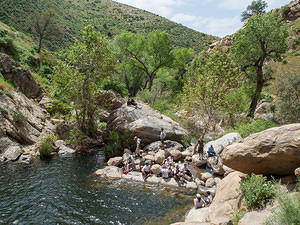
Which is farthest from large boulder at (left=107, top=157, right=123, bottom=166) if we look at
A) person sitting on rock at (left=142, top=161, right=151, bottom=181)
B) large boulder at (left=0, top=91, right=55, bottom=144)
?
large boulder at (left=0, top=91, right=55, bottom=144)

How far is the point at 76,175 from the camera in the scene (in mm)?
14867

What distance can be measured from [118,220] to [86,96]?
15012mm

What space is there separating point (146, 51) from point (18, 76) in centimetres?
2245

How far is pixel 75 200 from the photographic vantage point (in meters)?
11.3

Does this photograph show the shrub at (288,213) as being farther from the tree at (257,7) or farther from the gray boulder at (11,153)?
the tree at (257,7)

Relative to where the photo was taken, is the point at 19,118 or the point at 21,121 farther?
the point at 21,121

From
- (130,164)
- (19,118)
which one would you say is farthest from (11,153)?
(130,164)

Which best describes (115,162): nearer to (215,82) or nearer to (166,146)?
(166,146)

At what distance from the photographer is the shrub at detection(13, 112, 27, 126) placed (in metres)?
18.8

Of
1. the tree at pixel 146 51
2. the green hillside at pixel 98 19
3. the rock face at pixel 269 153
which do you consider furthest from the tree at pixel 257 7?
the rock face at pixel 269 153

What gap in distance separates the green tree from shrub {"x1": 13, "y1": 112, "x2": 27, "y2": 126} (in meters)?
4.03

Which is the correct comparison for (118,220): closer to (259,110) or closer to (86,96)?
(86,96)

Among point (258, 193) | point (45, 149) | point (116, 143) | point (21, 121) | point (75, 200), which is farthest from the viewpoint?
point (116, 143)

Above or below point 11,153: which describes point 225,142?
above
